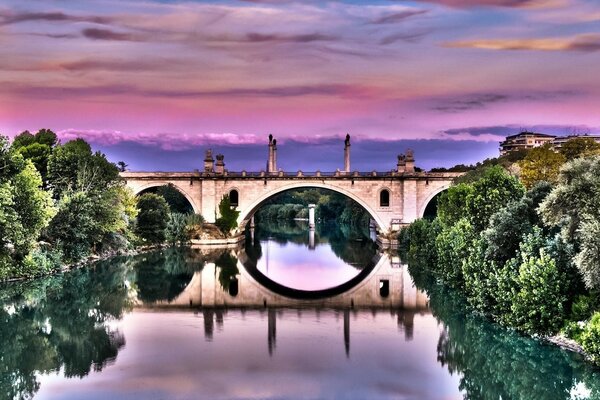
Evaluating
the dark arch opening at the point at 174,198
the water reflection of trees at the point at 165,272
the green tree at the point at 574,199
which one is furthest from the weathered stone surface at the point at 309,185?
the green tree at the point at 574,199

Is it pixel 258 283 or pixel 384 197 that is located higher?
pixel 384 197

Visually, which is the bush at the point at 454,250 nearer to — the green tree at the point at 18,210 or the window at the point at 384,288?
the window at the point at 384,288

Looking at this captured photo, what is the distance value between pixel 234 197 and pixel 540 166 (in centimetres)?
2980

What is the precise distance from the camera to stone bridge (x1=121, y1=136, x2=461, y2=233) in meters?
61.4

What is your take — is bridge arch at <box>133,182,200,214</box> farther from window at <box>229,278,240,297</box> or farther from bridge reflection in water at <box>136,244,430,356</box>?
window at <box>229,278,240,297</box>

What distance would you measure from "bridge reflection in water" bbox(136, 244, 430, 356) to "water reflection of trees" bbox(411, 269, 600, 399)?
216 centimetres

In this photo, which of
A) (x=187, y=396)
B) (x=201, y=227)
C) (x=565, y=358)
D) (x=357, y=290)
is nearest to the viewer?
(x=187, y=396)

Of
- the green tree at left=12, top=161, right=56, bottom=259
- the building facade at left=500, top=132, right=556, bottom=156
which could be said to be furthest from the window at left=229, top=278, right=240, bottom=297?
the building facade at left=500, top=132, right=556, bottom=156

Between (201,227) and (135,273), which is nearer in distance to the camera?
(135,273)

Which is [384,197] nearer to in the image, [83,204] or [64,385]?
[83,204]

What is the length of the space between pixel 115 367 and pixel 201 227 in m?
41.6

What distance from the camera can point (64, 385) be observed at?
1792 cm

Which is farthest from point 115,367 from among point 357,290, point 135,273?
point 135,273

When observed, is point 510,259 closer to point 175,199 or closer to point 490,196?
point 490,196
